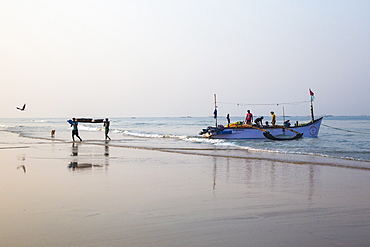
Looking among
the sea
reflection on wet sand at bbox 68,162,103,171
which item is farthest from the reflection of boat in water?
reflection on wet sand at bbox 68,162,103,171

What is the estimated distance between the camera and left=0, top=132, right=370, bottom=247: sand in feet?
15.8

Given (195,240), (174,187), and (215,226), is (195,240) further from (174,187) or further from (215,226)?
(174,187)

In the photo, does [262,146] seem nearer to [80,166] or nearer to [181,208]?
[80,166]

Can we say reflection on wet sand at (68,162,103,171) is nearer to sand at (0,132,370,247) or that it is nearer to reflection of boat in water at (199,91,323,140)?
sand at (0,132,370,247)

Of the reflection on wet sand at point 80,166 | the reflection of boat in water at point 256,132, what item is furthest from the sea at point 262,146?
the reflection on wet sand at point 80,166

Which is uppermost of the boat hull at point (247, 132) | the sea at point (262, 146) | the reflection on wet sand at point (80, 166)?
the boat hull at point (247, 132)

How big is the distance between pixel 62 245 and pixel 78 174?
5971mm

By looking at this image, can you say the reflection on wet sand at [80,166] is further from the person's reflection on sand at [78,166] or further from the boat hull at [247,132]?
the boat hull at [247,132]

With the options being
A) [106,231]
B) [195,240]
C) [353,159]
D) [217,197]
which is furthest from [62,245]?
[353,159]

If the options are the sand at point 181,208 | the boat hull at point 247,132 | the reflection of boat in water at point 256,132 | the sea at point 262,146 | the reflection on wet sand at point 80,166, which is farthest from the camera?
the boat hull at point 247,132

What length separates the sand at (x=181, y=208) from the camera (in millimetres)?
4816

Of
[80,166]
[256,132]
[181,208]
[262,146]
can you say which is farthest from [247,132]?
[181,208]

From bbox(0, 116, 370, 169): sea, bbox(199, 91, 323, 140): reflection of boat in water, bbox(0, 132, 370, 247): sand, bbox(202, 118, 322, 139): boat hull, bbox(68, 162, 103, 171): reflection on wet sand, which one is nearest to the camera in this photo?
bbox(0, 132, 370, 247): sand

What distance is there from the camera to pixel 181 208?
6395 mm
